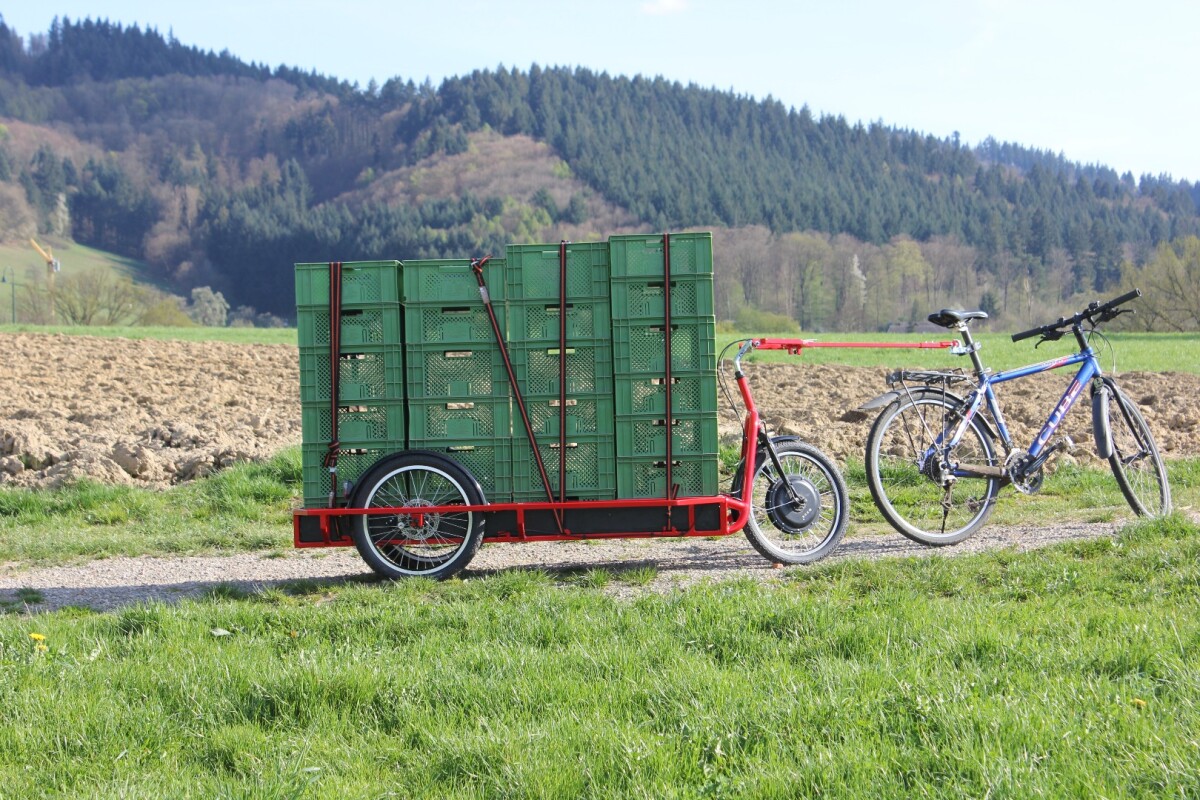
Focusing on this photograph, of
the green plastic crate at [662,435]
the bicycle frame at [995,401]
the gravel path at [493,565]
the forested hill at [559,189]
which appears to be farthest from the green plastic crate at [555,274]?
the forested hill at [559,189]

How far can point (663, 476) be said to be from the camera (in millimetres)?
6859

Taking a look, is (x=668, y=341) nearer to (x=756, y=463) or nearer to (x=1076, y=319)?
(x=756, y=463)

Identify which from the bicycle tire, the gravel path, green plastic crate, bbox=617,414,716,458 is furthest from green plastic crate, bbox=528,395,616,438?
the bicycle tire

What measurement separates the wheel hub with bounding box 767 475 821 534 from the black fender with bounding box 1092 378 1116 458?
2220 millimetres

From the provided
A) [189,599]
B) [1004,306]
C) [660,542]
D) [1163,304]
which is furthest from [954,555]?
[1004,306]

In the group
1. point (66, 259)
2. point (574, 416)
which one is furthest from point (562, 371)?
point (66, 259)

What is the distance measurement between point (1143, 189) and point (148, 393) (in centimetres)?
17265

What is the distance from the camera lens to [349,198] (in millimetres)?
155625

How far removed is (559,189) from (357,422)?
138m

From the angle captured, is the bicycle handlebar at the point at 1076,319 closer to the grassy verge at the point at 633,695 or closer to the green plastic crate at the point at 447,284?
the grassy verge at the point at 633,695

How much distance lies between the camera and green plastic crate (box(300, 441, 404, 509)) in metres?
6.89

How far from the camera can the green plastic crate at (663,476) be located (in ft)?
22.4

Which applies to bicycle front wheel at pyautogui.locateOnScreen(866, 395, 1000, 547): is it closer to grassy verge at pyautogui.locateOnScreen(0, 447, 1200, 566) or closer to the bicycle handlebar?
grassy verge at pyautogui.locateOnScreen(0, 447, 1200, 566)

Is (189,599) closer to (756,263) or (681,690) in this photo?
(681,690)
